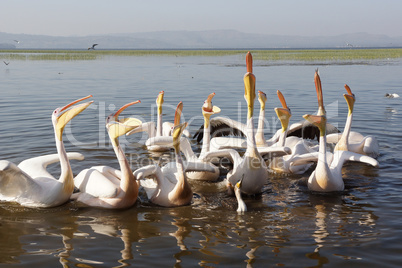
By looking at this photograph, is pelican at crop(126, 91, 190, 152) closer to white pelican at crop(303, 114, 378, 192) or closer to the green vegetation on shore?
white pelican at crop(303, 114, 378, 192)

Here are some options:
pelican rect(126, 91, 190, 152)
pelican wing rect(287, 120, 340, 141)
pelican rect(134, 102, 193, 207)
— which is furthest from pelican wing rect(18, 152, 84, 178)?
pelican wing rect(287, 120, 340, 141)

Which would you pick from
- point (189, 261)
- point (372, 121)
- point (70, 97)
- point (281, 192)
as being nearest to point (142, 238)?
point (189, 261)

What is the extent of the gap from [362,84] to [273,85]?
3.86m

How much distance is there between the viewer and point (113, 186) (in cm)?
565

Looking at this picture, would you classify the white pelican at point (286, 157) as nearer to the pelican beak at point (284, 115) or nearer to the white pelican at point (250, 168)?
the pelican beak at point (284, 115)

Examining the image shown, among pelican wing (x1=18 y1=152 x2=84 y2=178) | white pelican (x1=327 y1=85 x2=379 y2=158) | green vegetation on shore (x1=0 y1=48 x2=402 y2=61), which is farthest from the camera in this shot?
green vegetation on shore (x1=0 y1=48 x2=402 y2=61)

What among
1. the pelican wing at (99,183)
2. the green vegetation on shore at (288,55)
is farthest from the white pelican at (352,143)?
the green vegetation on shore at (288,55)

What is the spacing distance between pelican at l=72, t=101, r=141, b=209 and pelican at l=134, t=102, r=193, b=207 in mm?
180

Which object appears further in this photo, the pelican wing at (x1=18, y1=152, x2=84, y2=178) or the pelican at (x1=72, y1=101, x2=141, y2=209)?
the pelican wing at (x1=18, y1=152, x2=84, y2=178)

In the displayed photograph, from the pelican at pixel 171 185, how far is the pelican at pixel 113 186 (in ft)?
0.59

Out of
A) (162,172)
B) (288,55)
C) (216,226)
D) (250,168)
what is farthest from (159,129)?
(288,55)

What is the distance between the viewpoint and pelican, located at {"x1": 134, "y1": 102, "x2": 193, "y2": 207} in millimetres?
5691

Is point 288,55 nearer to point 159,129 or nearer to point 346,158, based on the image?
point 159,129

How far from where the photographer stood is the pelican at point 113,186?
18.4 feet
